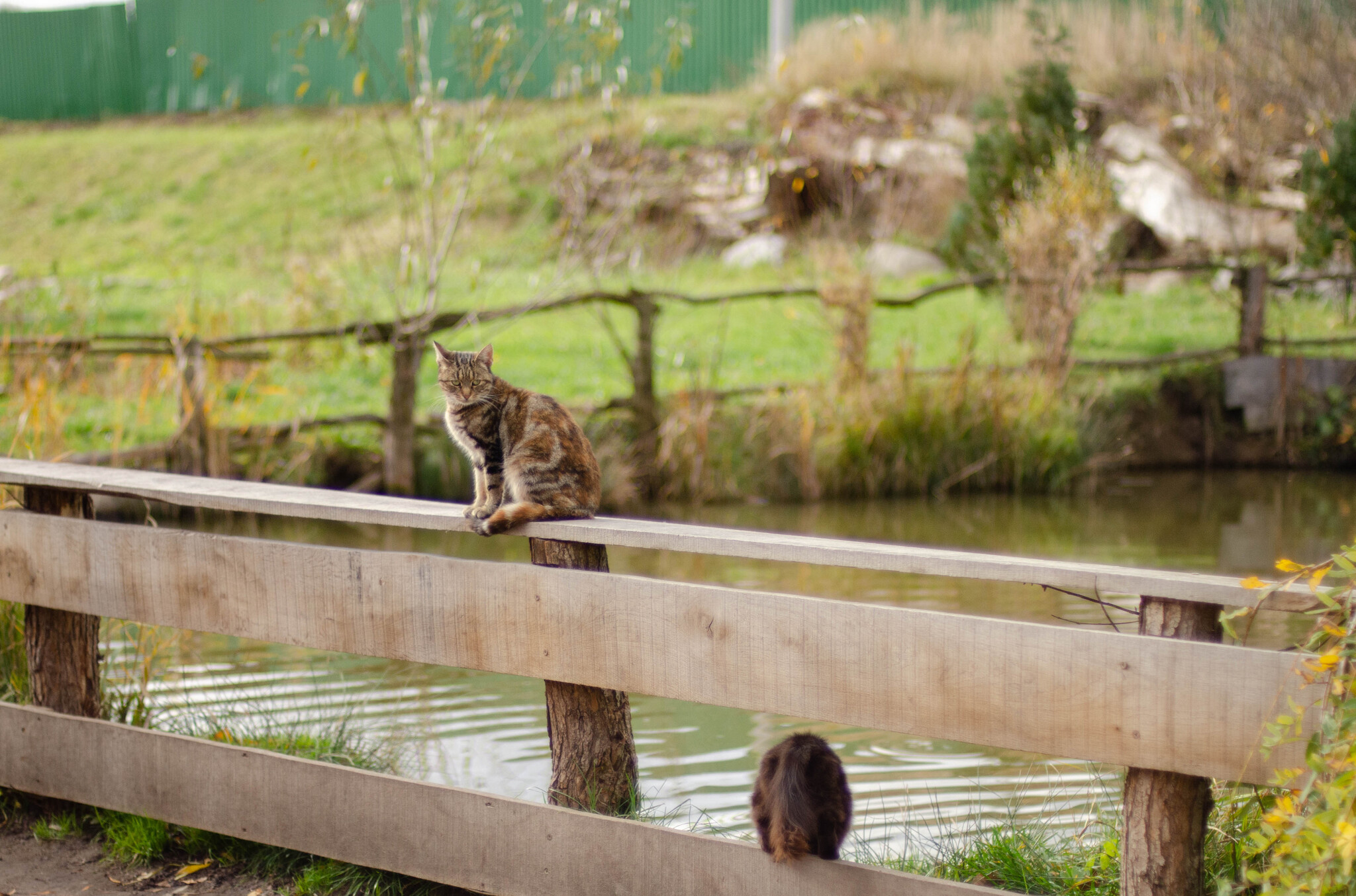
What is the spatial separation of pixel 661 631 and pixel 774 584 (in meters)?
4.07

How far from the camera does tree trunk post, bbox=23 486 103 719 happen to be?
129 inches

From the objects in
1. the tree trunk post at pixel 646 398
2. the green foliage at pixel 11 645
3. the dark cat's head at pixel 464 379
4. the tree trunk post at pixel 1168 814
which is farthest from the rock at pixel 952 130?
the tree trunk post at pixel 1168 814

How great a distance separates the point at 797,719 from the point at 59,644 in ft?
→ 7.77

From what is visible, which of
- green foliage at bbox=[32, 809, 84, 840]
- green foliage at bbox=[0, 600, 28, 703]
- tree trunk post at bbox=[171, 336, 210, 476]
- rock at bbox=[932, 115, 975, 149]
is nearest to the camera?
green foliage at bbox=[32, 809, 84, 840]

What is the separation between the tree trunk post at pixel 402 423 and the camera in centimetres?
845

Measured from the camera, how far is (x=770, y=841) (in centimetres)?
226

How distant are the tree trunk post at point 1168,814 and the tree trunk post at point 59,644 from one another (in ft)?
8.52

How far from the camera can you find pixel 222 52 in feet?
66.8

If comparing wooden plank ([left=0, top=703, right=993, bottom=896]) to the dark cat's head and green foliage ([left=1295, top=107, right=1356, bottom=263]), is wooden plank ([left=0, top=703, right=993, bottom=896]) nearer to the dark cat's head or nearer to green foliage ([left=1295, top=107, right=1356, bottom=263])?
the dark cat's head

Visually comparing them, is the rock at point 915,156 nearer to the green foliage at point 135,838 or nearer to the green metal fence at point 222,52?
the green metal fence at point 222,52

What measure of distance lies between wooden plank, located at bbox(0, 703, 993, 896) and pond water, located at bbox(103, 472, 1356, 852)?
0.43 m

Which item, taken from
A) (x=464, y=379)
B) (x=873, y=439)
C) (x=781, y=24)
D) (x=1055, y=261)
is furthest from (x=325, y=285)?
(x=781, y=24)

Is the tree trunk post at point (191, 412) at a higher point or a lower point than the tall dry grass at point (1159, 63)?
lower

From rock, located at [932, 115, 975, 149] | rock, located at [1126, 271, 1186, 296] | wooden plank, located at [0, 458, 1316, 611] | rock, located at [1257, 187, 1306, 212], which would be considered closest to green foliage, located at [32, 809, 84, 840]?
wooden plank, located at [0, 458, 1316, 611]
